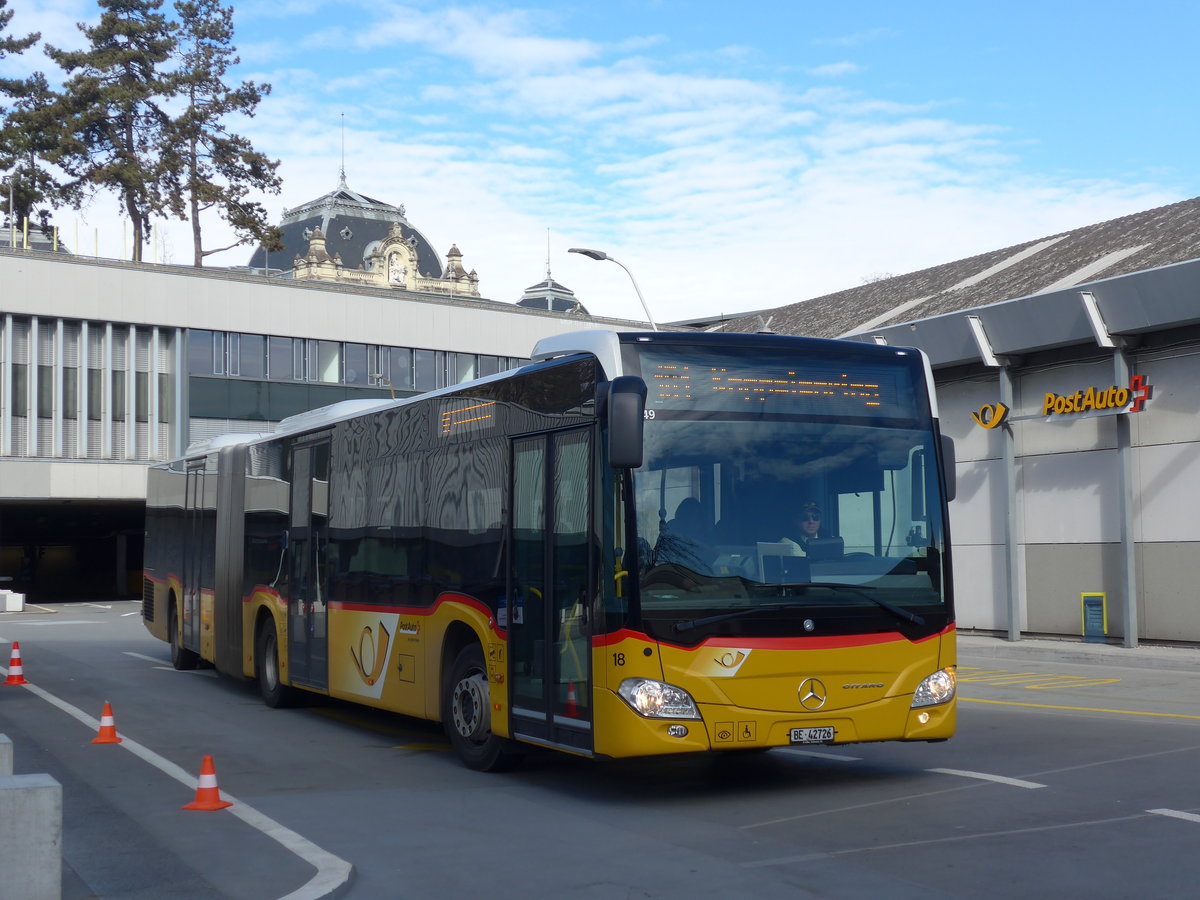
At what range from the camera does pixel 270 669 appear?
1589cm

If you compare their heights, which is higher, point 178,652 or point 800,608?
point 800,608

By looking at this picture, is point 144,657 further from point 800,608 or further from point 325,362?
point 325,362

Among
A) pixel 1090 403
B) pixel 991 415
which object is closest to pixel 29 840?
pixel 1090 403

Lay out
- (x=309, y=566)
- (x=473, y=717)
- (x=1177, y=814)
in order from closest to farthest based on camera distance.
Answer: (x=1177, y=814)
(x=473, y=717)
(x=309, y=566)

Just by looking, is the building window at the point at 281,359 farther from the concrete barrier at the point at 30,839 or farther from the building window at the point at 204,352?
the concrete barrier at the point at 30,839

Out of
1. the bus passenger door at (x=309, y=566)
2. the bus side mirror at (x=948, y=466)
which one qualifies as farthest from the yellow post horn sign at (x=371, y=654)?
the bus side mirror at (x=948, y=466)

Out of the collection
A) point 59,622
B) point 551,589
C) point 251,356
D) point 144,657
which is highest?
point 251,356

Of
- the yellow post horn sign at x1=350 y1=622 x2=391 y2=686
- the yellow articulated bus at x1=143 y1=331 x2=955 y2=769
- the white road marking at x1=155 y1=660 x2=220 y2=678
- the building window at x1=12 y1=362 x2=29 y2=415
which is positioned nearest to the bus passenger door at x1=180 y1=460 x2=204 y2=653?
the white road marking at x1=155 y1=660 x2=220 y2=678

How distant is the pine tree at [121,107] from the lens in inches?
2192

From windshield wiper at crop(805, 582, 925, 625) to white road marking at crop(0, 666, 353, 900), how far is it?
3487 millimetres

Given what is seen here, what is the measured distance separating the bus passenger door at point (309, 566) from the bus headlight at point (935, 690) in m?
6.67

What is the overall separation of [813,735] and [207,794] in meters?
3.99

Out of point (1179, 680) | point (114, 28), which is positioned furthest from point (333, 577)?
point (114, 28)

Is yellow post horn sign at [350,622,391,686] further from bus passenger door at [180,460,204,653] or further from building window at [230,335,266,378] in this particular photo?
building window at [230,335,266,378]
